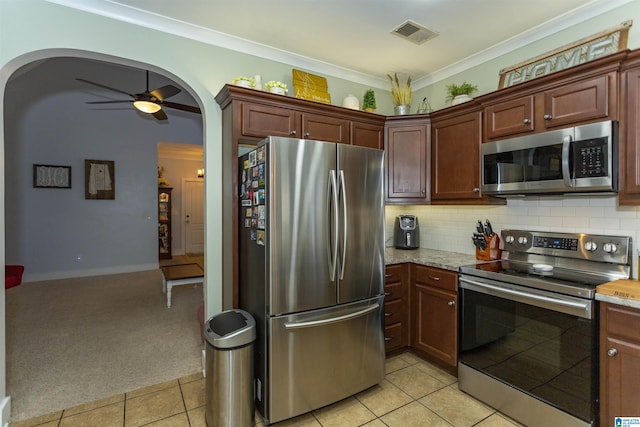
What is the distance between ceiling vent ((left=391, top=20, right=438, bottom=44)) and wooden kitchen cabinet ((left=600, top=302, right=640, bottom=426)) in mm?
2247


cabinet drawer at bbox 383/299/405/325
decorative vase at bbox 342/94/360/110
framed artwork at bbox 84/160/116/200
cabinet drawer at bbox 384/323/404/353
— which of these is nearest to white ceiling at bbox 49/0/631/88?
decorative vase at bbox 342/94/360/110

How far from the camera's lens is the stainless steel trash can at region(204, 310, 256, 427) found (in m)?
1.87

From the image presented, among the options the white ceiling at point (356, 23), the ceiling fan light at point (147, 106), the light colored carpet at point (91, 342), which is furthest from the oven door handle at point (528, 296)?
the ceiling fan light at point (147, 106)

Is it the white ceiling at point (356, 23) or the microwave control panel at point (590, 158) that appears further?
the white ceiling at point (356, 23)

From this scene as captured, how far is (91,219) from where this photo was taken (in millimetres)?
6145

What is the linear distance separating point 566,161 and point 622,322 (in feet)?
3.27

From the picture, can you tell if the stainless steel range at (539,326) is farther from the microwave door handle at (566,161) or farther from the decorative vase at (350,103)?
the decorative vase at (350,103)

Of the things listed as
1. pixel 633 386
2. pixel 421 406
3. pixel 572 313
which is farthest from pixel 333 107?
pixel 633 386

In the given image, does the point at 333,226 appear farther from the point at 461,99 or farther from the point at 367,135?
the point at 461,99

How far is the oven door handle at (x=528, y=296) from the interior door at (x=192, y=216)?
8.20 meters

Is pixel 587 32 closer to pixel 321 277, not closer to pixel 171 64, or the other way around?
pixel 321 277

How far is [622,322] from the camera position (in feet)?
5.27

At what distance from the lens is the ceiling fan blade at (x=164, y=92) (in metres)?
3.65

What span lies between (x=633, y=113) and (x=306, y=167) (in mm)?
1952
